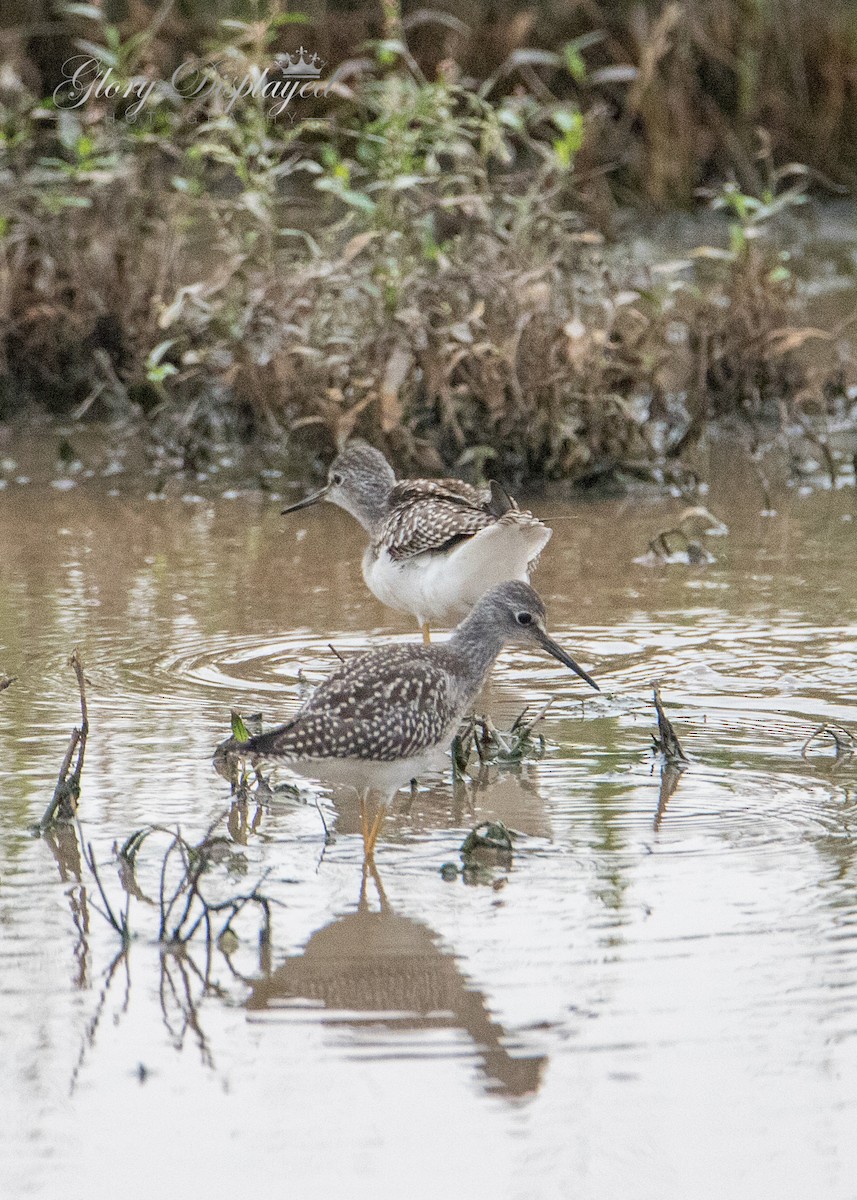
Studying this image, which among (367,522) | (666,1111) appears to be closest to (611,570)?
(367,522)

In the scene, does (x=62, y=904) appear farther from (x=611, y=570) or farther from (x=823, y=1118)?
(x=611, y=570)

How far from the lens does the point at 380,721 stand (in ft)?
15.1

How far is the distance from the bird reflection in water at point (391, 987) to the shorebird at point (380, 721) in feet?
1.34

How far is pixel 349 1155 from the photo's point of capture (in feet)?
10.7

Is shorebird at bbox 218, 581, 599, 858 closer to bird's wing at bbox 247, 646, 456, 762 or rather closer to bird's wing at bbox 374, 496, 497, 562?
bird's wing at bbox 247, 646, 456, 762

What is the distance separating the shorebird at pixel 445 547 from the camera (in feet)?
20.2

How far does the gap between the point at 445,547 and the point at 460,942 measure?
2440mm

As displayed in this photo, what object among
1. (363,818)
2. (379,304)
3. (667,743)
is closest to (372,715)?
(363,818)

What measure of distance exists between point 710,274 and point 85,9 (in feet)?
15.7

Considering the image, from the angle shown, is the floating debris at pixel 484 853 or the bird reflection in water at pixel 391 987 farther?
the floating debris at pixel 484 853

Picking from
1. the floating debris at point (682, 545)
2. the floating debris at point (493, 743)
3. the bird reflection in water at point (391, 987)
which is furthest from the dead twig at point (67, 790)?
the floating debris at point (682, 545)

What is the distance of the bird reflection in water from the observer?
359 centimetres

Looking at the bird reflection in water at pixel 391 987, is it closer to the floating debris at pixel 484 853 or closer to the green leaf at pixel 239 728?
the floating debris at pixel 484 853

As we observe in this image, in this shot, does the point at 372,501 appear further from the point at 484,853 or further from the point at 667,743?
the point at 484,853
